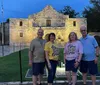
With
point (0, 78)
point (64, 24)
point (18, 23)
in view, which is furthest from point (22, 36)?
point (0, 78)

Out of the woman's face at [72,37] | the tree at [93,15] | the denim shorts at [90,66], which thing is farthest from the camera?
the tree at [93,15]

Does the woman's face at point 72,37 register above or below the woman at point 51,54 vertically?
above

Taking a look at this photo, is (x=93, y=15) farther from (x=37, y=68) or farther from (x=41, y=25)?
(x=37, y=68)

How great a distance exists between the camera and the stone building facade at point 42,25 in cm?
7456

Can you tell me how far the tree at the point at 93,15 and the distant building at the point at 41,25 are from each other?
8.52ft

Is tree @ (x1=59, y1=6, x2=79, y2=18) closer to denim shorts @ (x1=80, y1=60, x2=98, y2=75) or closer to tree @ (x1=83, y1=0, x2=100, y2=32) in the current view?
tree @ (x1=83, y1=0, x2=100, y2=32)

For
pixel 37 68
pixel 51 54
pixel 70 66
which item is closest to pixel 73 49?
pixel 70 66

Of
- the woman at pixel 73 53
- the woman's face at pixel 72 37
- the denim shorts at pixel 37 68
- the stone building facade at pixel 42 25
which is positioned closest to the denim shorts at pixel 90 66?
the woman at pixel 73 53

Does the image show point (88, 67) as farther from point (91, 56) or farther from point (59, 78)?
point (59, 78)

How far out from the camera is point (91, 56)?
9422 mm

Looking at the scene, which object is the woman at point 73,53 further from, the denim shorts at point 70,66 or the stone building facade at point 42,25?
the stone building facade at point 42,25

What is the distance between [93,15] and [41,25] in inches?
467

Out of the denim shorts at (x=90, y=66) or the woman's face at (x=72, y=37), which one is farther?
the denim shorts at (x=90, y=66)

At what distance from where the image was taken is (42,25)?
7600cm
